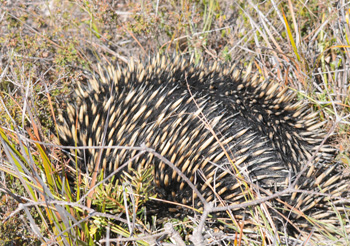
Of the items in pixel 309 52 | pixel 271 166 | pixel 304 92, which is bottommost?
pixel 271 166

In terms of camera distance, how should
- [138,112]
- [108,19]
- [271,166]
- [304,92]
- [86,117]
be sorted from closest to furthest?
[271,166] < [138,112] < [86,117] < [304,92] < [108,19]

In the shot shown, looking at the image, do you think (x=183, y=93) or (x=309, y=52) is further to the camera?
(x=309, y=52)

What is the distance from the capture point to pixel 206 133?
234 centimetres

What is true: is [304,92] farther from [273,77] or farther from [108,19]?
[108,19]

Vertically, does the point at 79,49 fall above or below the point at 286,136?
→ above

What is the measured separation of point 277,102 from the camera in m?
2.72

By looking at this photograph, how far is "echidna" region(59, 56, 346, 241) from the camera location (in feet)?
7.60

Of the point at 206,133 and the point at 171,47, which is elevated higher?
the point at 171,47

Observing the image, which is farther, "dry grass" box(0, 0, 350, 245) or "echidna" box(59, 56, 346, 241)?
"dry grass" box(0, 0, 350, 245)

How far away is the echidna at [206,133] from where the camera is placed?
2.32 meters

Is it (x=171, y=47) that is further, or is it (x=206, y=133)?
(x=171, y=47)

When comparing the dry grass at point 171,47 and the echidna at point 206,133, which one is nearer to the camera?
the echidna at point 206,133

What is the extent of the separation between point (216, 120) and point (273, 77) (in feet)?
4.22

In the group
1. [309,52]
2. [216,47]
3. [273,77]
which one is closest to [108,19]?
[216,47]
